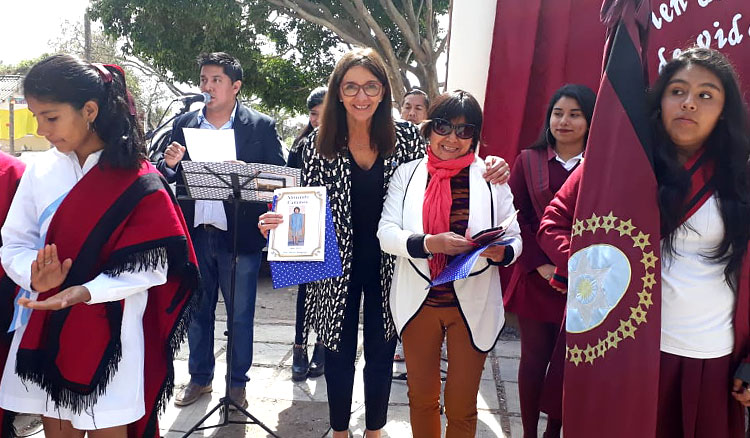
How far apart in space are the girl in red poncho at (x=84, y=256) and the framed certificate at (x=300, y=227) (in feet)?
1.81

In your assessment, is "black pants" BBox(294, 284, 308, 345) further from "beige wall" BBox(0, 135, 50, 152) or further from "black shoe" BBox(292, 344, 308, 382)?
"beige wall" BBox(0, 135, 50, 152)

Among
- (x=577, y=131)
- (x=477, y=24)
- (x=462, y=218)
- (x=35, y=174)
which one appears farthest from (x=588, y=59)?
(x=35, y=174)

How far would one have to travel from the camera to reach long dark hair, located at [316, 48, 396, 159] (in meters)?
2.69

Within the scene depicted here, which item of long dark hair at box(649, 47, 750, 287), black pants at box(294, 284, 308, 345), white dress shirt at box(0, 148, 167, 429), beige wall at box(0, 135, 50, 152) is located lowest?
black pants at box(294, 284, 308, 345)

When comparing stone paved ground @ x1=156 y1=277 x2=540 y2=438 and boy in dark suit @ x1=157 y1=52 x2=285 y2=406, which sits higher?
boy in dark suit @ x1=157 y1=52 x2=285 y2=406

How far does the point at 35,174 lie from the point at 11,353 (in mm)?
645

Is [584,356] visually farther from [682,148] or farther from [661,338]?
[682,148]

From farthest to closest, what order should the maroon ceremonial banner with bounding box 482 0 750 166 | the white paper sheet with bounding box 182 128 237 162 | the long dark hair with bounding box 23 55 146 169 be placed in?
the maroon ceremonial banner with bounding box 482 0 750 166 < the white paper sheet with bounding box 182 128 237 162 < the long dark hair with bounding box 23 55 146 169

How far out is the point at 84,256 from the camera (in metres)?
1.96

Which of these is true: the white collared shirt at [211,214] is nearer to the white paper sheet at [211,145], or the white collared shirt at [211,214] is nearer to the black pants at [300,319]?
the white paper sheet at [211,145]

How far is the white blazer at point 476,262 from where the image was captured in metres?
2.50

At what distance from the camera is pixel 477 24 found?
4.26 metres

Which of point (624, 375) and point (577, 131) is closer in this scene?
point (624, 375)

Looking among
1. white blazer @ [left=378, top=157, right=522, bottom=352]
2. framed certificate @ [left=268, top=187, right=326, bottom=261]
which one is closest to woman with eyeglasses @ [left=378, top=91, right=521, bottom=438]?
white blazer @ [left=378, top=157, right=522, bottom=352]
